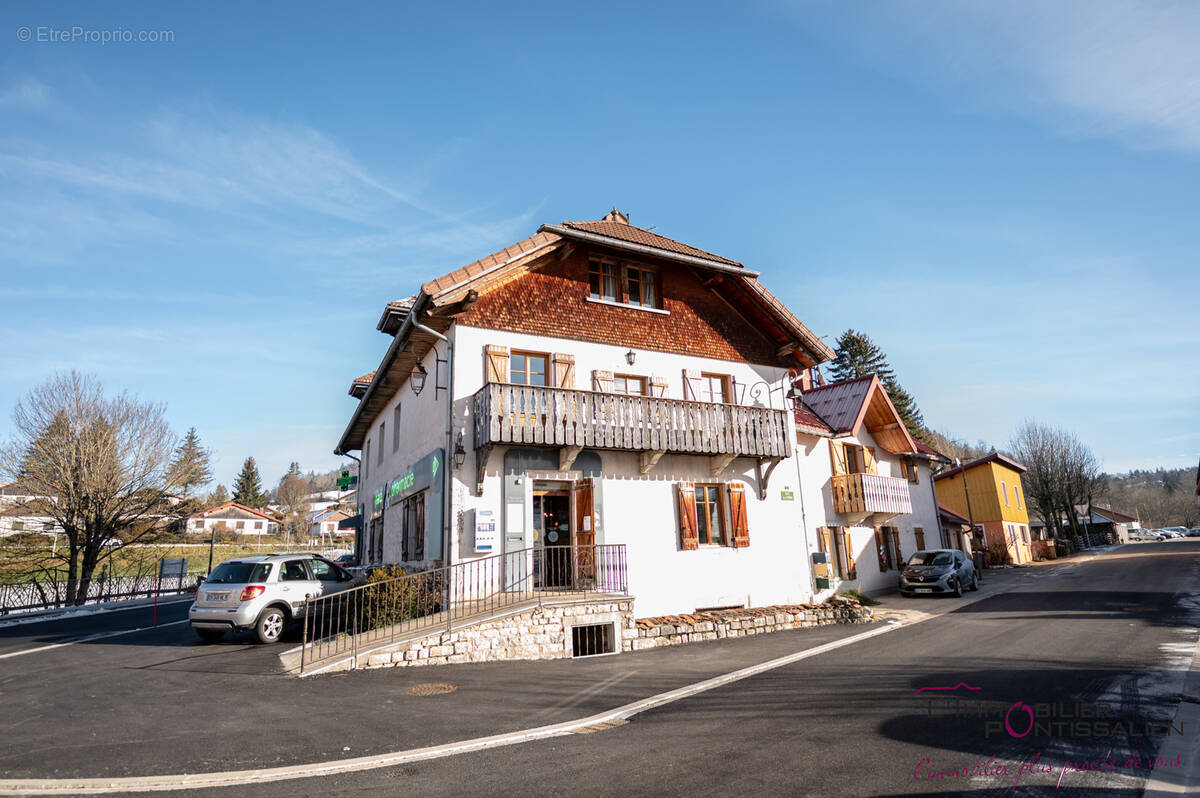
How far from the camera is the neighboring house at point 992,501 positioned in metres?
36.4

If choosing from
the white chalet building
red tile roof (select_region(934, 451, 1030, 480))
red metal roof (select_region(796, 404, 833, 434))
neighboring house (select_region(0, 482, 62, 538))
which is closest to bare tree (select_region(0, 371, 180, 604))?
neighboring house (select_region(0, 482, 62, 538))

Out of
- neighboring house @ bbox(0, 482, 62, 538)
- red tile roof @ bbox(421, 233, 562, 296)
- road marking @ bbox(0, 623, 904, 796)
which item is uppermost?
red tile roof @ bbox(421, 233, 562, 296)

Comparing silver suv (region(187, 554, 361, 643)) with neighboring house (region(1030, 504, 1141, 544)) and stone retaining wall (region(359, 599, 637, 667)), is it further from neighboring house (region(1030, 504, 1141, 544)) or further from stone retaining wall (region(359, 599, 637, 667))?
neighboring house (region(1030, 504, 1141, 544))

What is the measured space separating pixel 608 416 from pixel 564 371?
5.37 ft

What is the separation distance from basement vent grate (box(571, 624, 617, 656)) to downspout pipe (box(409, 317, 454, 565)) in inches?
124

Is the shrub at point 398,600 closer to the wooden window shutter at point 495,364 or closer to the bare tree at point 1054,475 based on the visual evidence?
the wooden window shutter at point 495,364

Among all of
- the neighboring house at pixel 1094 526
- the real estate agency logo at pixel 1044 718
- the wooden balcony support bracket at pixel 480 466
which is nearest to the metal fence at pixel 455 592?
the wooden balcony support bracket at pixel 480 466

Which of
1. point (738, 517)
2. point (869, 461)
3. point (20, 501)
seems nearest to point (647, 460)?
point (738, 517)

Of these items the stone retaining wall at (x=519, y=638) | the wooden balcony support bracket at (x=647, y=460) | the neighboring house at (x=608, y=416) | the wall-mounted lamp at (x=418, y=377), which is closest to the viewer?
the stone retaining wall at (x=519, y=638)

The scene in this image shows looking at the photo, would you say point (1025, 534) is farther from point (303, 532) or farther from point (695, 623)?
point (303, 532)

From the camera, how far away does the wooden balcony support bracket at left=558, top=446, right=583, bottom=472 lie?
1409 centimetres

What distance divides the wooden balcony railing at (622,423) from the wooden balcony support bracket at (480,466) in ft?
0.62

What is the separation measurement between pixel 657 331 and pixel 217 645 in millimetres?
12610

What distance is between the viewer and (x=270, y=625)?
12695 millimetres
